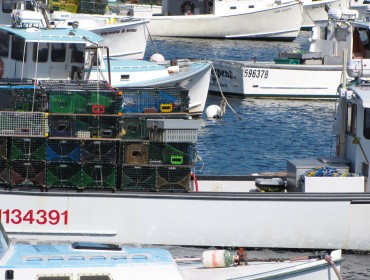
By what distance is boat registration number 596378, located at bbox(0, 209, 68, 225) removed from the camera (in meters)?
19.8

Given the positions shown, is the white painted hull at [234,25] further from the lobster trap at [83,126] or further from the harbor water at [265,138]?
the lobster trap at [83,126]

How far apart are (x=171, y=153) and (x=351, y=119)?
10.8 ft

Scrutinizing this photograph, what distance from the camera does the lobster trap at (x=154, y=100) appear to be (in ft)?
75.2

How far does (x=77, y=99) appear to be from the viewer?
20.4m

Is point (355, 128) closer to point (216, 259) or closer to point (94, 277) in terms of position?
point (216, 259)

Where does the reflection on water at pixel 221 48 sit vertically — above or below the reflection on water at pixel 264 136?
above

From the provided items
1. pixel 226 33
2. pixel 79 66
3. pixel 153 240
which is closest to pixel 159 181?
pixel 153 240

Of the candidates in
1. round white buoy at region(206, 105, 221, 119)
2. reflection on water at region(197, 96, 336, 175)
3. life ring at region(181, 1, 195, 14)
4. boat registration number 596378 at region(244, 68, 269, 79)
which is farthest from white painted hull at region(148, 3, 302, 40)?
round white buoy at region(206, 105, 221, 119)

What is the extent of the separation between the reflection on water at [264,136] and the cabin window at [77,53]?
3921 mm

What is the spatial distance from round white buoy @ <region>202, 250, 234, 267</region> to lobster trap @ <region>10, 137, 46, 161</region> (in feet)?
16.8

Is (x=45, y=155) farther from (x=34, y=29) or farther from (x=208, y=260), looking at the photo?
(x=34, y=29)

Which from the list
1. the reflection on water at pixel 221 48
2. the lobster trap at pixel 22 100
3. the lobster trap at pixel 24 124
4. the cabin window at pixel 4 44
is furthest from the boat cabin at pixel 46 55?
the reflection on water at pixel 221 48

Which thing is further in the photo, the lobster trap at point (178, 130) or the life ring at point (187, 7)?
the life ring at point (187, 7)

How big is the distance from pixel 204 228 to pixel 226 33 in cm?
4500
